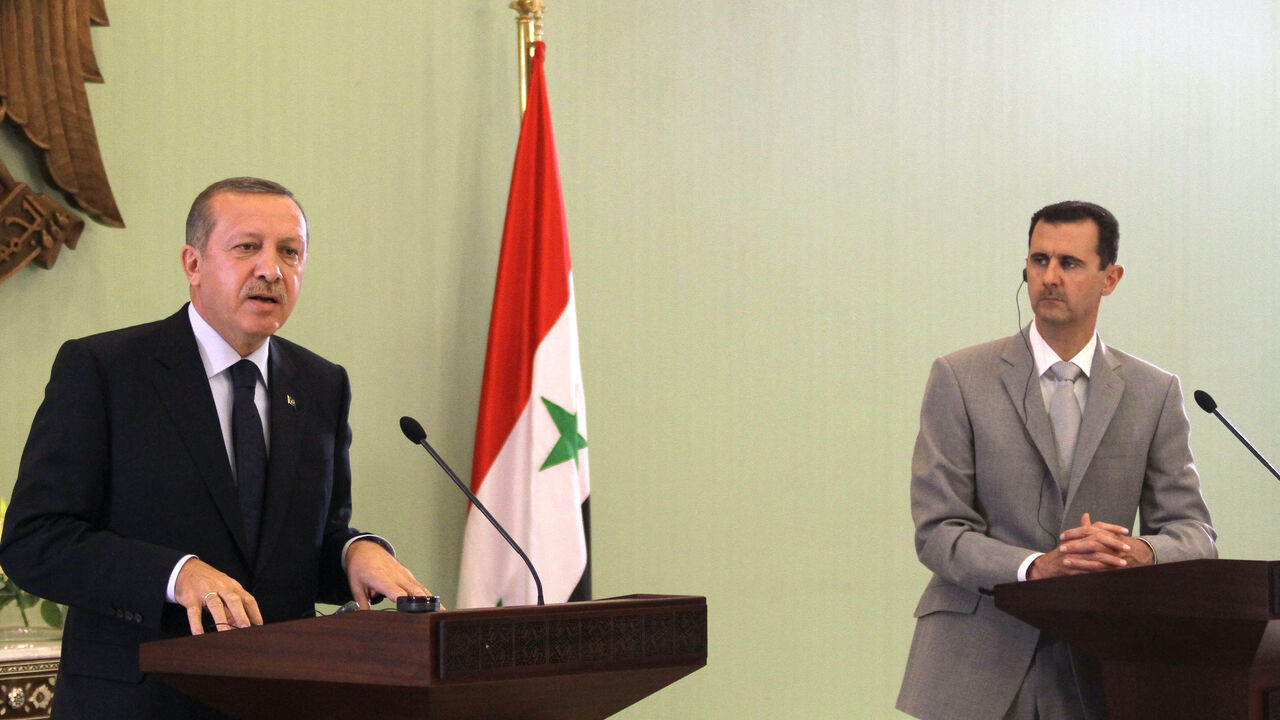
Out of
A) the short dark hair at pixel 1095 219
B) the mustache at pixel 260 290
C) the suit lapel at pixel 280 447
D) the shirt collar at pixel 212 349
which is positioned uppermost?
the short dark hair at pixel 1095 219

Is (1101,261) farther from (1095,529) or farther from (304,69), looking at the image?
(304,69)

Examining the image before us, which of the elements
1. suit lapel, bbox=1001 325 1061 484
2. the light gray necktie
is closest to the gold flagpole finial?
suit lapel, bbox=1001 325 1061 484

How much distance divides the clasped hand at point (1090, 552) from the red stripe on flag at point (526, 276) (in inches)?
73.2

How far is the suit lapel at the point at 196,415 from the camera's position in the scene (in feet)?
7.45

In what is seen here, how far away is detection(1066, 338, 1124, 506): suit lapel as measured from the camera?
3.11 metres

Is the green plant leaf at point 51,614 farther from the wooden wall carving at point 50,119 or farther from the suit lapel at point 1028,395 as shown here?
the suit lapel at point 1028,395

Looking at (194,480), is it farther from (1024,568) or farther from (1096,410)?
(1096,410)

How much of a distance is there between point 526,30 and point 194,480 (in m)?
2.53

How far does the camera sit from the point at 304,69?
4.20 meters

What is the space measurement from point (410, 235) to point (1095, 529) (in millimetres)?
2379

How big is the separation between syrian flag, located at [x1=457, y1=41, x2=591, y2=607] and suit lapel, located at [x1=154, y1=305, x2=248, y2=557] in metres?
1.86

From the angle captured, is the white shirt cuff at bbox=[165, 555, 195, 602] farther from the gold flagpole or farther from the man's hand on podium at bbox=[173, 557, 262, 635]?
the gold flagpole

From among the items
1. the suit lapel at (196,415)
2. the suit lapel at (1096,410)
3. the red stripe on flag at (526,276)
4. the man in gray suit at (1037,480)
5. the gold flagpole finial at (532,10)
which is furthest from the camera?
the gold flagpole finial at (532,10)

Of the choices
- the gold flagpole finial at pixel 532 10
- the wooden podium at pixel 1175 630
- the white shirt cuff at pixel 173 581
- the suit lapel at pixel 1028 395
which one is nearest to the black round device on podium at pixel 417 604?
the white shirt cuff at pixel 173 581
